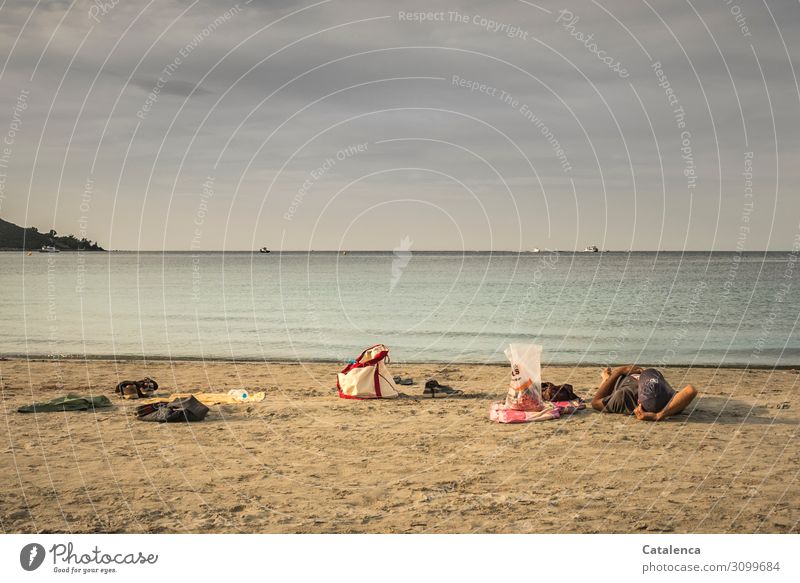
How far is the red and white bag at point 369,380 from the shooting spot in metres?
16.1

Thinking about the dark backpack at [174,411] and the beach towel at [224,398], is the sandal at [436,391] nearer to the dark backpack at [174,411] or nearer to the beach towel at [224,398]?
the beach towel at [224,398]

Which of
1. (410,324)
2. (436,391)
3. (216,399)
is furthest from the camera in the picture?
(410,324)

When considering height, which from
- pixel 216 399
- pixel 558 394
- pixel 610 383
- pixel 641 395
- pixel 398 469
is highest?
pixel 610 383

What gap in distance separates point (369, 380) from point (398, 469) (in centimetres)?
560

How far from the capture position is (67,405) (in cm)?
1477

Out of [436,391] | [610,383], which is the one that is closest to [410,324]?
[436,391]

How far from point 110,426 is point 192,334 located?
63.6 ft

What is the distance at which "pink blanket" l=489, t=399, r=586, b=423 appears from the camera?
13633mm

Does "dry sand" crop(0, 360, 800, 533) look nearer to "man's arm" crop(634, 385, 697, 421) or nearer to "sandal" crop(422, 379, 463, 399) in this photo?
"man's arm" crop(634, 385, 697, 421)

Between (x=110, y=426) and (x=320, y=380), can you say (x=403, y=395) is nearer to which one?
(x=320, y=380)

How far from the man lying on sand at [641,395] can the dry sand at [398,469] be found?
262mm

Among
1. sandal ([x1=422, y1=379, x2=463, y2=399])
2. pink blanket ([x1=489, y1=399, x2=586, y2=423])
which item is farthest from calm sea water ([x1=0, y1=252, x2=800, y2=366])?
pink blanket ([x1=489, y1=399, x2=586, y2=423])

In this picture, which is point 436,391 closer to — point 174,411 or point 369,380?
point 369,380
